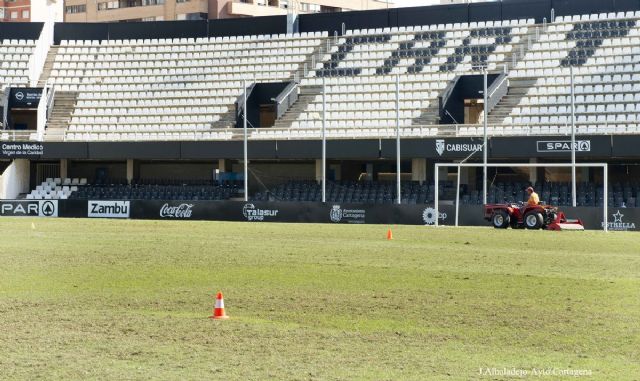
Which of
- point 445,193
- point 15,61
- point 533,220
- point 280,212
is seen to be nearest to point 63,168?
point 15,61

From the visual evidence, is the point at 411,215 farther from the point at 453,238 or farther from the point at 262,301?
the point at 262,301

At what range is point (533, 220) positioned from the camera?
40.8 metres

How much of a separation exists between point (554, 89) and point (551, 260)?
35.2 m

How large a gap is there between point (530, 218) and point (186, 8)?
288ft

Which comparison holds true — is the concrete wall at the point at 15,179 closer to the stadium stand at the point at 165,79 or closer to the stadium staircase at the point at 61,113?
the stadium staircase at the point at 61,113

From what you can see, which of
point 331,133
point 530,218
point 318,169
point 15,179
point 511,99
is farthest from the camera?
point 15,179

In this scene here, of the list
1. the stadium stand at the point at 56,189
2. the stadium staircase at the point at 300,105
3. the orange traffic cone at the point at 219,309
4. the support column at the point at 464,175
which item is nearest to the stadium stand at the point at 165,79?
the stadium staircase at the point at 300,105

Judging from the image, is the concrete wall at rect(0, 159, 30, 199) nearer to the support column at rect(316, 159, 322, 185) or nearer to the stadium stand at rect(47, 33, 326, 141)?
the stadium stand at rect(47, 33, 326, 141)

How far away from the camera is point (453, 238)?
34.6 meters

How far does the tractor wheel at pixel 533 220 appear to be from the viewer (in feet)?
133

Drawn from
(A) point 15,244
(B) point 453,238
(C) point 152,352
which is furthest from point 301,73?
(C) point 152,352

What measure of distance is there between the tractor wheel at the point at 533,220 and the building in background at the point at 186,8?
79.8 metres

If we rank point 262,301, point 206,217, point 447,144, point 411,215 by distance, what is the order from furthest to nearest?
1. point 447,144
2. point 206,217
3. point 411,215
4. point 262,301

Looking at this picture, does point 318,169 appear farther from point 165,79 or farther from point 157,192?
point 165,79
